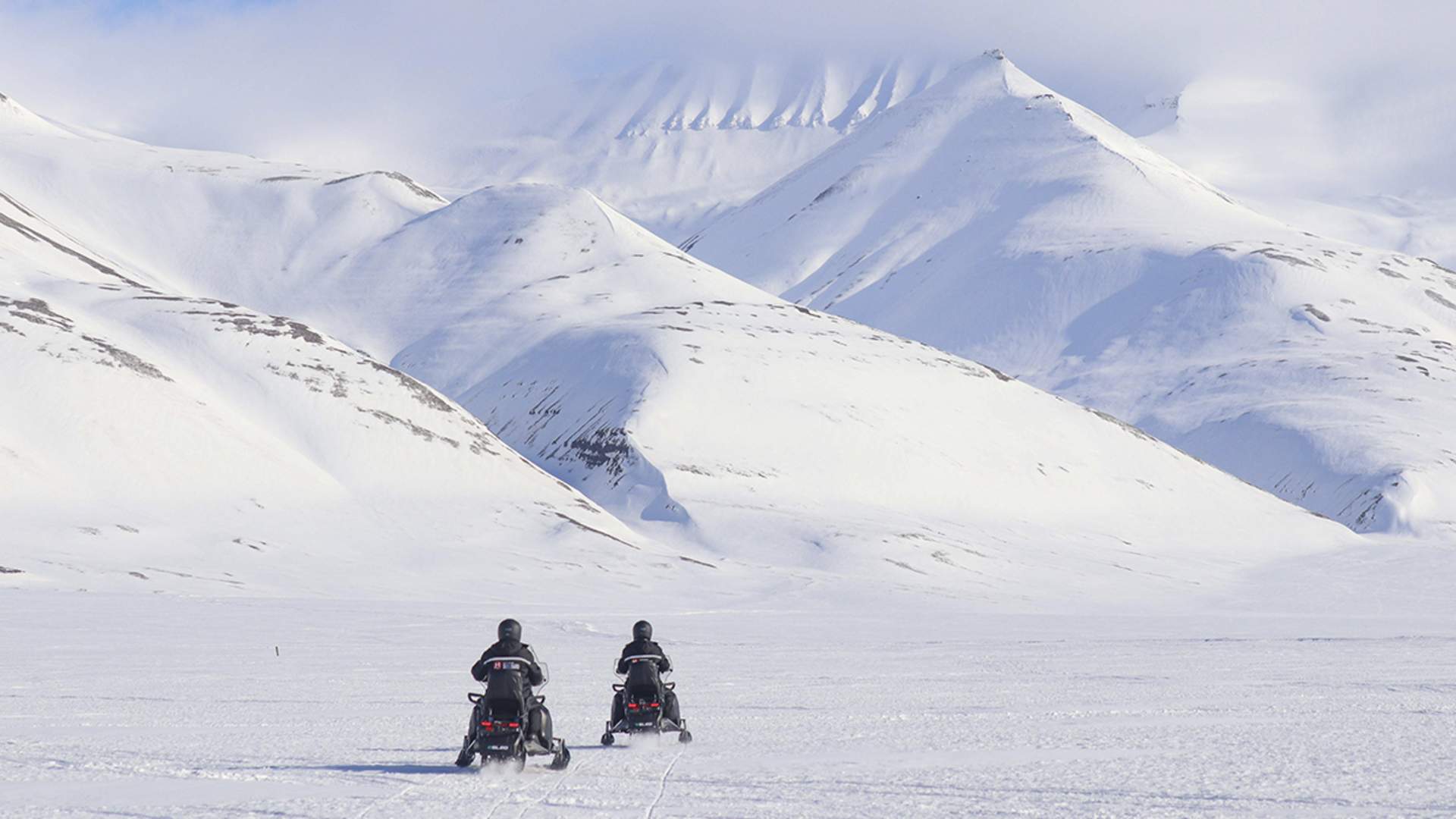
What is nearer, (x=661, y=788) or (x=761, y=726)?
(x=661, y=788)

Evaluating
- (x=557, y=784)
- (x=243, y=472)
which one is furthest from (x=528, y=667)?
(x=243, y=472)

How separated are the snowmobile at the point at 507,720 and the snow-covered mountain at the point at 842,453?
77.0 metres

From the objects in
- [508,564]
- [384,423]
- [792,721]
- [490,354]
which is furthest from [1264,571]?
[792,721]

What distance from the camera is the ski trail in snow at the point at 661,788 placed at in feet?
46.6

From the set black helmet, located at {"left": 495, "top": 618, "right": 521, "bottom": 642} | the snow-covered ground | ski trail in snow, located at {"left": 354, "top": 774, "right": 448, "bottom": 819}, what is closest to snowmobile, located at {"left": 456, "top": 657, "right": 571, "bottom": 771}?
black helmet, located at {"left": 495, "top": 618, "right": 521, "bottom": 642}

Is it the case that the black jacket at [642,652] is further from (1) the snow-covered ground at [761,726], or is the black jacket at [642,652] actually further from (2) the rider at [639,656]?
(1) the snow-covered ground at [761,726]

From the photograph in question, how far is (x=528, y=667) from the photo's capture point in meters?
16.1

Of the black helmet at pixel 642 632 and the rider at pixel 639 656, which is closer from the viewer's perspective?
the black helmet at pixel 642 632

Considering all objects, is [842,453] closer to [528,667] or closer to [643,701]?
[643,701]

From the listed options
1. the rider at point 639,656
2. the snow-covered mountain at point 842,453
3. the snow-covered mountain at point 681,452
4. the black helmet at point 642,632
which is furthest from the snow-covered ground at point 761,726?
the snow-covered mountain at point 842,453

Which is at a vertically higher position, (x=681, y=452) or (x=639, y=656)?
(x=681, y=452)

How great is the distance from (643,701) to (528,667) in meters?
2.74

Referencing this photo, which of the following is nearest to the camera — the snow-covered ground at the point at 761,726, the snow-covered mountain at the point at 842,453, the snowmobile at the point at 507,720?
the snow-covered ground at the point at 761,726

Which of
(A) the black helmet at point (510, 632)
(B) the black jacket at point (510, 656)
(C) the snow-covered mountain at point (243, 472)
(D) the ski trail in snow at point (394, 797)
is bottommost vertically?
(D) the ski trail in snow at point (394, 797)
